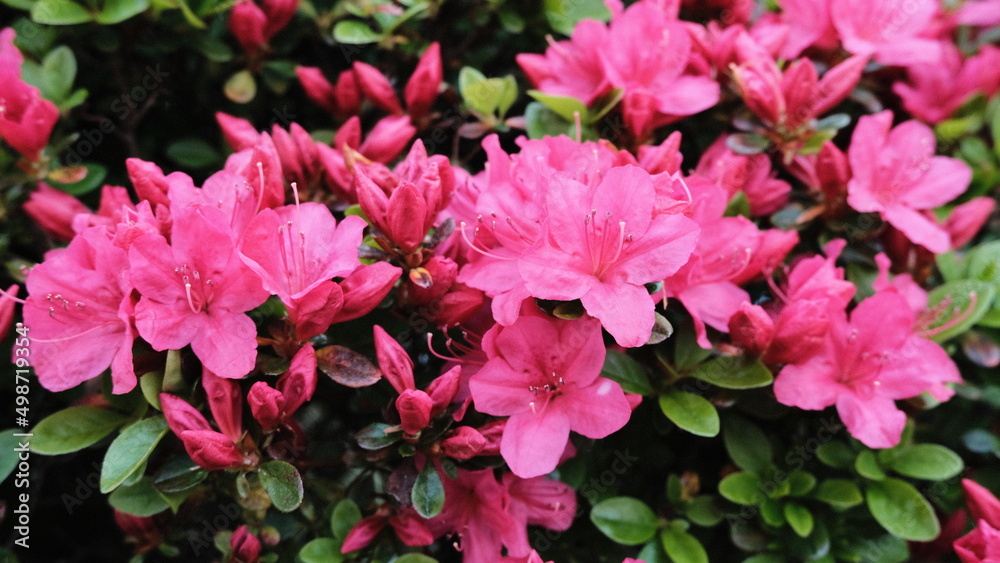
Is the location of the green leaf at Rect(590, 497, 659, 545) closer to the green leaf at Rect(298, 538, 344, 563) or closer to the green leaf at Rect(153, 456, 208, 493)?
the green leaf at Rect(298, 538, 344, 563)

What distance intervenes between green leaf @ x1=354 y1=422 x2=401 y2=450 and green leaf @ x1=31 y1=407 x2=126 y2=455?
0.43 metres

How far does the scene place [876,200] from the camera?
1518mm

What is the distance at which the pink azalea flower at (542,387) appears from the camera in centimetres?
116

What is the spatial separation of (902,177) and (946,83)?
1.73 feet

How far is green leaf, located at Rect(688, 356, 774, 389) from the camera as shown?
129 centimetres

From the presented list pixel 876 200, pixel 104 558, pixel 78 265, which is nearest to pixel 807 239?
pixel 876 200

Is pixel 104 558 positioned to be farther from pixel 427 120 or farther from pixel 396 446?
pixel 427 120

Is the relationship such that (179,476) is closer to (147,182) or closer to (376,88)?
(147,182)

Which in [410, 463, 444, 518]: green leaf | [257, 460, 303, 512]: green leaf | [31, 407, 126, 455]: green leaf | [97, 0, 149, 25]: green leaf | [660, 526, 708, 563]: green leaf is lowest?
→ [660, 526, 708, 563]: green leaf

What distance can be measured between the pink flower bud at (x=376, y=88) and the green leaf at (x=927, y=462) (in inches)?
47.7

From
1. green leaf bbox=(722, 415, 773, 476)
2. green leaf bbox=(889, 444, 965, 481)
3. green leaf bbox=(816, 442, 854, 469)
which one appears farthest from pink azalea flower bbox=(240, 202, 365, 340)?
green leaf bbox=(889, 444, 965, 481)

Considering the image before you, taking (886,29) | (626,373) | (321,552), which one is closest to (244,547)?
(321,552)

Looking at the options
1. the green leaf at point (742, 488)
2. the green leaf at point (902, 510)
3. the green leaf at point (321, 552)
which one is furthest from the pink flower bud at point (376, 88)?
Result: the green leaf at point (902, 510)

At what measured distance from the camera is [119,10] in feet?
5.06
